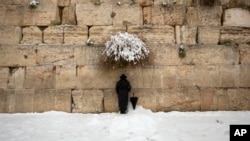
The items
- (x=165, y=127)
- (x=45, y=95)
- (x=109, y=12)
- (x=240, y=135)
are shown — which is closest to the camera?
(x=240, y=135)

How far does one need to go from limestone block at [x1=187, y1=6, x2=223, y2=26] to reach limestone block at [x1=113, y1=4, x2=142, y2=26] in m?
1.33

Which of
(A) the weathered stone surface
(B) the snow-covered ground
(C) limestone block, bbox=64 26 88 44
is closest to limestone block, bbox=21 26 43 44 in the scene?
(C) limestone block, bbox=64 26 88 44

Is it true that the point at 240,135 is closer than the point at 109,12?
Yes

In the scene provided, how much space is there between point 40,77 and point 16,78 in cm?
59

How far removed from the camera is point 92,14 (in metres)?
7.49

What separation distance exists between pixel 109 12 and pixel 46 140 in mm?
3640

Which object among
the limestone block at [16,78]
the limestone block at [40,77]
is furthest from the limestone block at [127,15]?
the limestone block at [16,78]

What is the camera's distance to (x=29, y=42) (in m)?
7.36

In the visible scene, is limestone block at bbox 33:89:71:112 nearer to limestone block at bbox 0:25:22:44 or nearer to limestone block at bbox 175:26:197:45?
limestone block at bbox 0:25:22:44

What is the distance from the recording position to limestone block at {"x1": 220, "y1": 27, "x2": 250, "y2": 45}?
25.0 ft

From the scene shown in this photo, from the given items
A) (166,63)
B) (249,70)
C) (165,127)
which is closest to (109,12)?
(166,63)

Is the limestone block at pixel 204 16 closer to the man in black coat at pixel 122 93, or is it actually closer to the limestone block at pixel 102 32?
the limestone block at pixel 102 32

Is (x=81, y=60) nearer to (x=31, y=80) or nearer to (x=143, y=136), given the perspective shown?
(x=31, y=80)

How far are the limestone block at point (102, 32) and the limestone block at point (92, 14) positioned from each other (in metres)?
0.13
